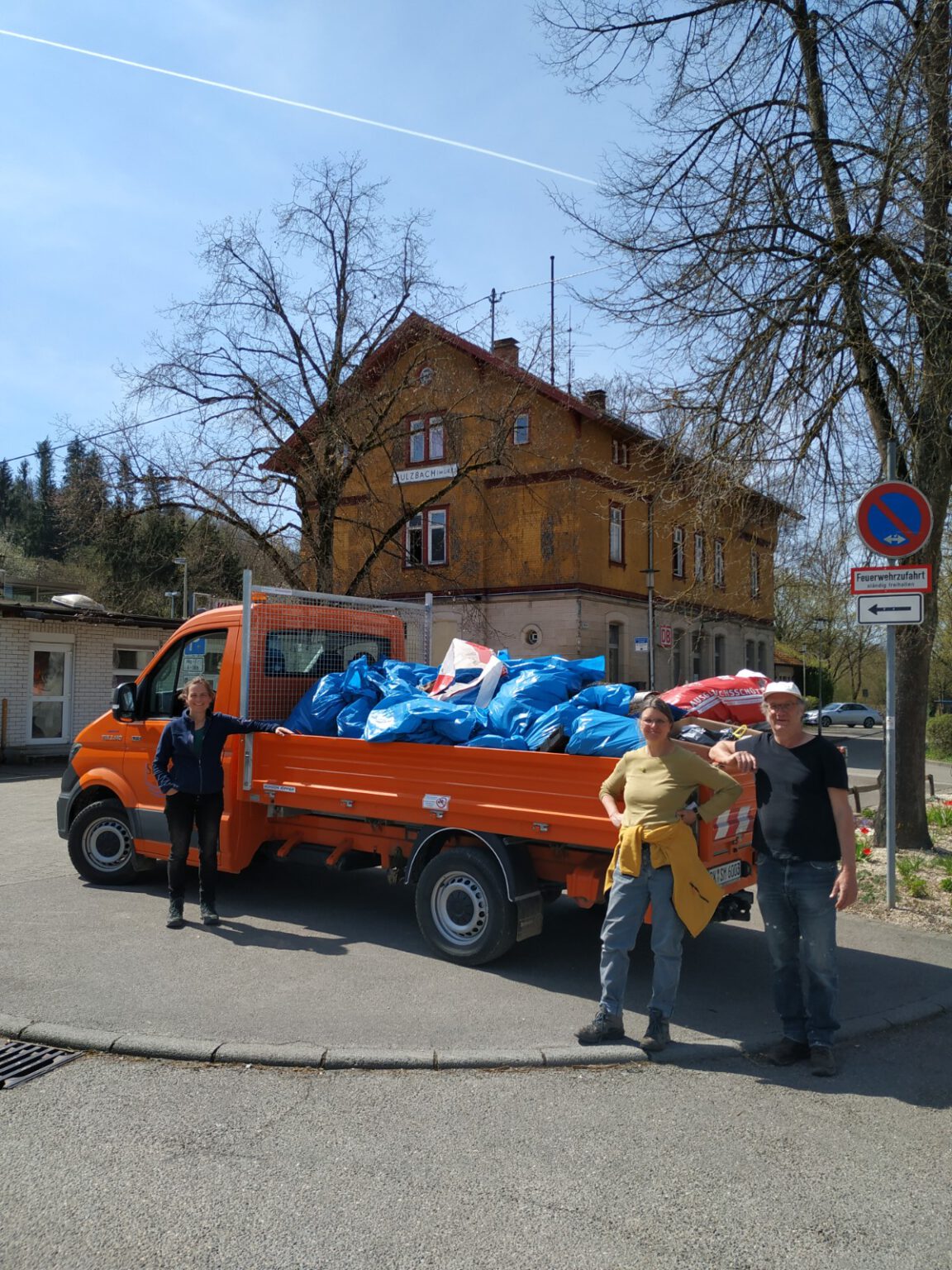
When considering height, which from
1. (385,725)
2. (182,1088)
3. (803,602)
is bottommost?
(182,1088)

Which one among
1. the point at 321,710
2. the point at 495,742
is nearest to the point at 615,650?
the point at 321,710

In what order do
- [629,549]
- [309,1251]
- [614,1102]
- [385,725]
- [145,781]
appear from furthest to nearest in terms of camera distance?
[629,549] < [145,781] < [385,725] < [614,1102] < [309,1251]

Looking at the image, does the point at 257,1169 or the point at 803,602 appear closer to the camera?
the point at 257,1169

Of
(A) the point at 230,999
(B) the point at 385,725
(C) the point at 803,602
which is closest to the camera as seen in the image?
(A) the point at 230,999

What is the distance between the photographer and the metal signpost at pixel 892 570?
24.6 feet

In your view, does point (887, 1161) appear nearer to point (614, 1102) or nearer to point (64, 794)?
point (614, 1102)

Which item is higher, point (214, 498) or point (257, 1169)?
point (214, 498)

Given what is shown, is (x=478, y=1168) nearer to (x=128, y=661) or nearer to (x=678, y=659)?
(x=128, y=661)

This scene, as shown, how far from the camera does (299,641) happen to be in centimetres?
796

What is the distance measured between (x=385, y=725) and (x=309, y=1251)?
356 centimetres

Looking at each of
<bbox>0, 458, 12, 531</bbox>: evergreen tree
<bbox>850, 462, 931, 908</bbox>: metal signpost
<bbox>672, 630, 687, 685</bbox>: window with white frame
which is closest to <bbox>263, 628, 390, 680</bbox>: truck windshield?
<bbox>850, 462, 931, 908</bbox>: metal signpost

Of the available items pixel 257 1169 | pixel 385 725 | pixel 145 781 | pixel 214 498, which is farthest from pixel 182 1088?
pixel 214 498

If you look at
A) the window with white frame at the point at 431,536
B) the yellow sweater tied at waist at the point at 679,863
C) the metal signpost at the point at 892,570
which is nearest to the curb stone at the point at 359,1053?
the yellow sweater tied at waist at the point at 679,863

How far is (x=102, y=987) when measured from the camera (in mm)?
5605
